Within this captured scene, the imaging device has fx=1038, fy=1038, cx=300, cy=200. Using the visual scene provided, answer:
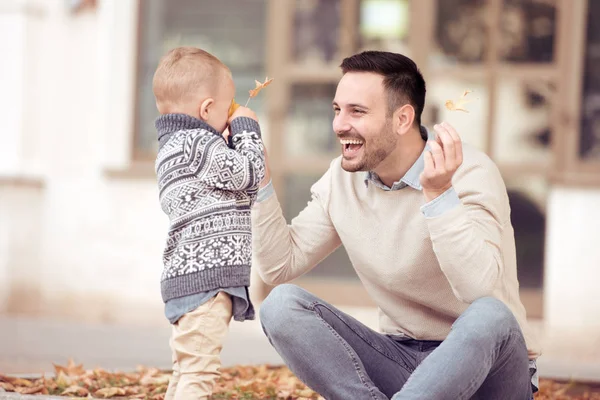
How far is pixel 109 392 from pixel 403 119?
64.3 inches

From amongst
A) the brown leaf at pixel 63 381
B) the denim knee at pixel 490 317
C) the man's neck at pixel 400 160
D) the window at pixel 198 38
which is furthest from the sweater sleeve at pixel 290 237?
the window at pixel 198 38

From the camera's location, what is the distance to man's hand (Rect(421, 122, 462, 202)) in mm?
3145

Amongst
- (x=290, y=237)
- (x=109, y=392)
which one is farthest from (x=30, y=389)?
(x=290, y=237)

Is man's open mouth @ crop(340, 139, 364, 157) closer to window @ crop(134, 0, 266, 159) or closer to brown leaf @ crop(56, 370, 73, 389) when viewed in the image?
brown leaf @ crop(56, 370, 73, 389)

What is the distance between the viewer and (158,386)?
14.5 feet

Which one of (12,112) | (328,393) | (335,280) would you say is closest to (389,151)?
(328,393)

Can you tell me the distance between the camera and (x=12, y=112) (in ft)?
27.5

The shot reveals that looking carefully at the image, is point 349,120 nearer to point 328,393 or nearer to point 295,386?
point 328,393

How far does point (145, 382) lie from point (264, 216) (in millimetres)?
1201

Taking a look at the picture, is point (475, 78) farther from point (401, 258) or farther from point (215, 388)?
point (401, 258)

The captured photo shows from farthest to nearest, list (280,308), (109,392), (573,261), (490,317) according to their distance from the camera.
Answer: (573,261) → (109,392) → (280,308) → (490,317)

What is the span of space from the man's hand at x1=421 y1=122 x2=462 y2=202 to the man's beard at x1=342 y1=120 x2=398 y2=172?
37cm

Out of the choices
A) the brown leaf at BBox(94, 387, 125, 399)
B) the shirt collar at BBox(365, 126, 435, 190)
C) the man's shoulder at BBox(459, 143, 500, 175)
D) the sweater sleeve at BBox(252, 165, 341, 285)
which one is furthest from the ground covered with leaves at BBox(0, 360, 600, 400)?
the man's shoulder at BBox(459, 143, 500, 175)

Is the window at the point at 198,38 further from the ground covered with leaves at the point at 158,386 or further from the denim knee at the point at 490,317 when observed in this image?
the denim knee at the point at 490,317
